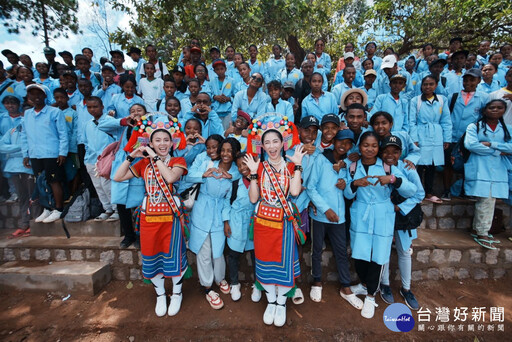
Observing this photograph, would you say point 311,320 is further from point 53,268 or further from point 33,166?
point 33,166

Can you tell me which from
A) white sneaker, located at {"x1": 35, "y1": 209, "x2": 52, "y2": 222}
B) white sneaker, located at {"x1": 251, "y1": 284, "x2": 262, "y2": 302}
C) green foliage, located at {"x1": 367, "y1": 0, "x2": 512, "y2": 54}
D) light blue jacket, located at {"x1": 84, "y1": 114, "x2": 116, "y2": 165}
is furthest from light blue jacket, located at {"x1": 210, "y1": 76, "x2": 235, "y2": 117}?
green foliage, located at {"x1": 367, "y1": 0, "x2": 512, "y2": 54}

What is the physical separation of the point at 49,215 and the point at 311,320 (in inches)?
203

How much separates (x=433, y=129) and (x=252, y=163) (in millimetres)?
3873

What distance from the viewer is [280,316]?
10.5ft

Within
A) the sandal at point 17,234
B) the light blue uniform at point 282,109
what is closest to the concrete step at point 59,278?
the sandal at point 17,234

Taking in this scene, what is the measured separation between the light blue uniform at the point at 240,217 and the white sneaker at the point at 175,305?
3.54 ft

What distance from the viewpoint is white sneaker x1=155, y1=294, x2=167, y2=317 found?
3420 mm

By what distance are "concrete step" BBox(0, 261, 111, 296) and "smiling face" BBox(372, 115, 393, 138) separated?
16.1 ft

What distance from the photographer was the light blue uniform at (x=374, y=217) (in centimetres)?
316

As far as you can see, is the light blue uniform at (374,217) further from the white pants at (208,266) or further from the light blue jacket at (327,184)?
the white pants at (208,266)

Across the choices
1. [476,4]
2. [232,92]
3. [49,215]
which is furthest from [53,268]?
[476,4]

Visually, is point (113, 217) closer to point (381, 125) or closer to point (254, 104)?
point (254, 104)

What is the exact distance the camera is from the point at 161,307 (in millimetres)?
3447

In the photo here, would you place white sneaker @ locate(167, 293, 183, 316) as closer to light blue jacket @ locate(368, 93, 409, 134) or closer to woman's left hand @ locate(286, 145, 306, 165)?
woman's left hand @ locate(286, 145, 306, 165)
